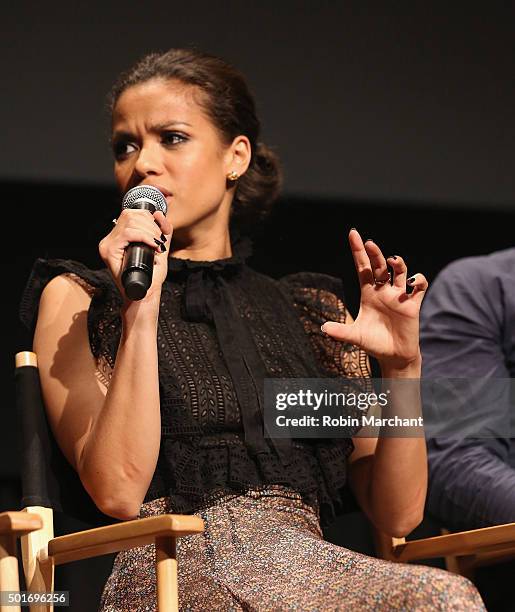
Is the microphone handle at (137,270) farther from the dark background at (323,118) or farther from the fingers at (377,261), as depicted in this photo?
the dark background at (323,118)

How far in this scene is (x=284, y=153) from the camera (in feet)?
8.64

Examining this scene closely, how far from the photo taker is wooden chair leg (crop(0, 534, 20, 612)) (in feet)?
5.26

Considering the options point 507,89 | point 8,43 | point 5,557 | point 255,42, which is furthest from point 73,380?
point 507,89

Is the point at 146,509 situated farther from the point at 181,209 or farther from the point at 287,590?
the point at 181,209

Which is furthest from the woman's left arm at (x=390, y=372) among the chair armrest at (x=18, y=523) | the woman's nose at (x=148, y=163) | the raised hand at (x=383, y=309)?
the chair armrest at (x=18, y=523)

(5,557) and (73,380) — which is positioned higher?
(73,380)

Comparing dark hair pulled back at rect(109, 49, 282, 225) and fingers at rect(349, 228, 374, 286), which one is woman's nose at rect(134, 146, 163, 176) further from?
fingers at rect(349, 228, 374, 286)

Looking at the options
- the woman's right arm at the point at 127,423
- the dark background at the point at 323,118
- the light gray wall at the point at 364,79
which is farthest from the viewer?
the light gray wall at the point at 364,79

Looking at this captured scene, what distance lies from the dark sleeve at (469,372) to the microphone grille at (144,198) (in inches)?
30.8

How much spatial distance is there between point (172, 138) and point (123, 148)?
9 centimetres

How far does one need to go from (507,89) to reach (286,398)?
1.14 m

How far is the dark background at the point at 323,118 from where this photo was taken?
2.49 metres

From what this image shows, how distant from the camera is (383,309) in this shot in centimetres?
183

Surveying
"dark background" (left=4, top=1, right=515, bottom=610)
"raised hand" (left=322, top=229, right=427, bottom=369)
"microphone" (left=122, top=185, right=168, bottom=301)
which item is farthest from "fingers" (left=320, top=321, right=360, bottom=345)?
"dark background" (left=4, top=1, right=515, bottom=610)
